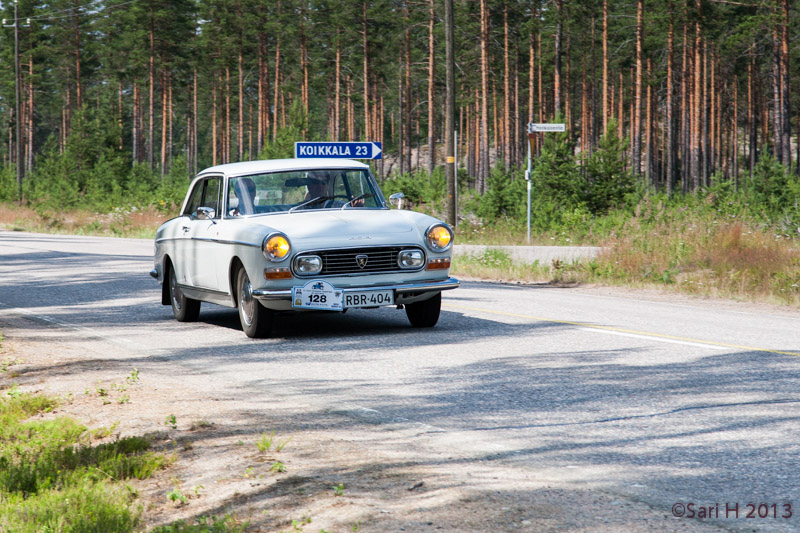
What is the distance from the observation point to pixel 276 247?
8.92 metres

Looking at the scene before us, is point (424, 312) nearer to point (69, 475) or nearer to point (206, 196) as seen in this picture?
point (206, 196)

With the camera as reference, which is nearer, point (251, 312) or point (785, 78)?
point (251, 312)

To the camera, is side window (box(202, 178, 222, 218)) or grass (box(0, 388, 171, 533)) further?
side window (box(202, 178, 222, 218))

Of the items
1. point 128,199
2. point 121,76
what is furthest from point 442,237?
point 121,76

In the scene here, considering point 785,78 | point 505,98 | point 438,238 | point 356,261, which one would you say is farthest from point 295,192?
point 505,98

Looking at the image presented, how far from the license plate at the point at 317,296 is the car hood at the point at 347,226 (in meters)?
0.41

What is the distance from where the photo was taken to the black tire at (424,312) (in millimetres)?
10039

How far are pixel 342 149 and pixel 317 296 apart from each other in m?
12.4

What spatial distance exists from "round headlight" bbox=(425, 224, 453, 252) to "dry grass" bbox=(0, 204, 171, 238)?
2648cm

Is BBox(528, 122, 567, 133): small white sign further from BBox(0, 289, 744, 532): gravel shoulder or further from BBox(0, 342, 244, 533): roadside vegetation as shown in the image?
BBox(0, 342, 244, 533): roadside vegetation

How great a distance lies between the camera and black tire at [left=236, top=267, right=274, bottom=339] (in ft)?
30.7

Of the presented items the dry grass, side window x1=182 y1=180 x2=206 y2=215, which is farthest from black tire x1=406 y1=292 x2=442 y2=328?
the dry grass

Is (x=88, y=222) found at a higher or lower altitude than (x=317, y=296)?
higher

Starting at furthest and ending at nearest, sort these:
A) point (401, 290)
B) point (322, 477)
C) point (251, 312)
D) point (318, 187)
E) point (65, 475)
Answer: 1. point (318, 187)
2. point (251, 312)
3. point (401, 290)
4. point (65, 475)
5. point (322, 477)
